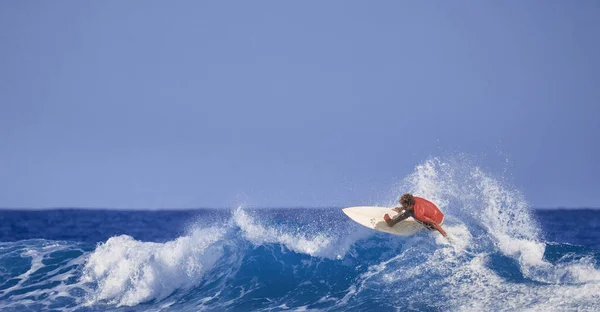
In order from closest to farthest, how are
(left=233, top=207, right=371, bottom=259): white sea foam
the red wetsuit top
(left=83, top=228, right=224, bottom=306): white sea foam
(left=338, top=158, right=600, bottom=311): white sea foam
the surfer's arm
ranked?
(left=338, top=158, right=600, bottom=311): white sea foam
the red wetsuit top
the surfer's arm
(left=83, top=228, right=224, bottom=306): white sea foam
(left=233, top=207, right=371, bottom=259): white sea foam

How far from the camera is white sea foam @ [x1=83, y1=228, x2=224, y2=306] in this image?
298 inches

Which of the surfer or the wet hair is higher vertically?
the wet hair

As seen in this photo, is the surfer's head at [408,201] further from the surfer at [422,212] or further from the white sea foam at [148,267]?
the white sea foam at [148,267]

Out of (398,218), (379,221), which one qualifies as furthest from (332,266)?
(398,218)

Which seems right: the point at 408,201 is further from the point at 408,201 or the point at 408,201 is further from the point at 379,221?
the point at 379,221

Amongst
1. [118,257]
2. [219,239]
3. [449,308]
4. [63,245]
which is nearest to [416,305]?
[449,308]

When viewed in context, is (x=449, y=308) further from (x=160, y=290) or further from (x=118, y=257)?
(x=118, y=257)

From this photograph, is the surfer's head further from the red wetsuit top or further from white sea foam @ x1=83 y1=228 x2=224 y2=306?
white sea foam @ x1=83 y1=228 x2=224 y2=306

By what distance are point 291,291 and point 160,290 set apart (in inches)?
65.5

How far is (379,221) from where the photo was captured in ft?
26.0

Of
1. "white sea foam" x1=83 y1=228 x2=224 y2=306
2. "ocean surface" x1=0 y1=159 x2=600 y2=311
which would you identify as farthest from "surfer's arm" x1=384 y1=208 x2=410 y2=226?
"white sea foam" x1=83 y1=228 x2=224 y2=306

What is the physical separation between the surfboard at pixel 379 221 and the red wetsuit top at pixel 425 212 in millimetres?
378

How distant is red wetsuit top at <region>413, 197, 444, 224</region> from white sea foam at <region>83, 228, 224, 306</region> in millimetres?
2726

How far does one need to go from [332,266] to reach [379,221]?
2.76 ft
